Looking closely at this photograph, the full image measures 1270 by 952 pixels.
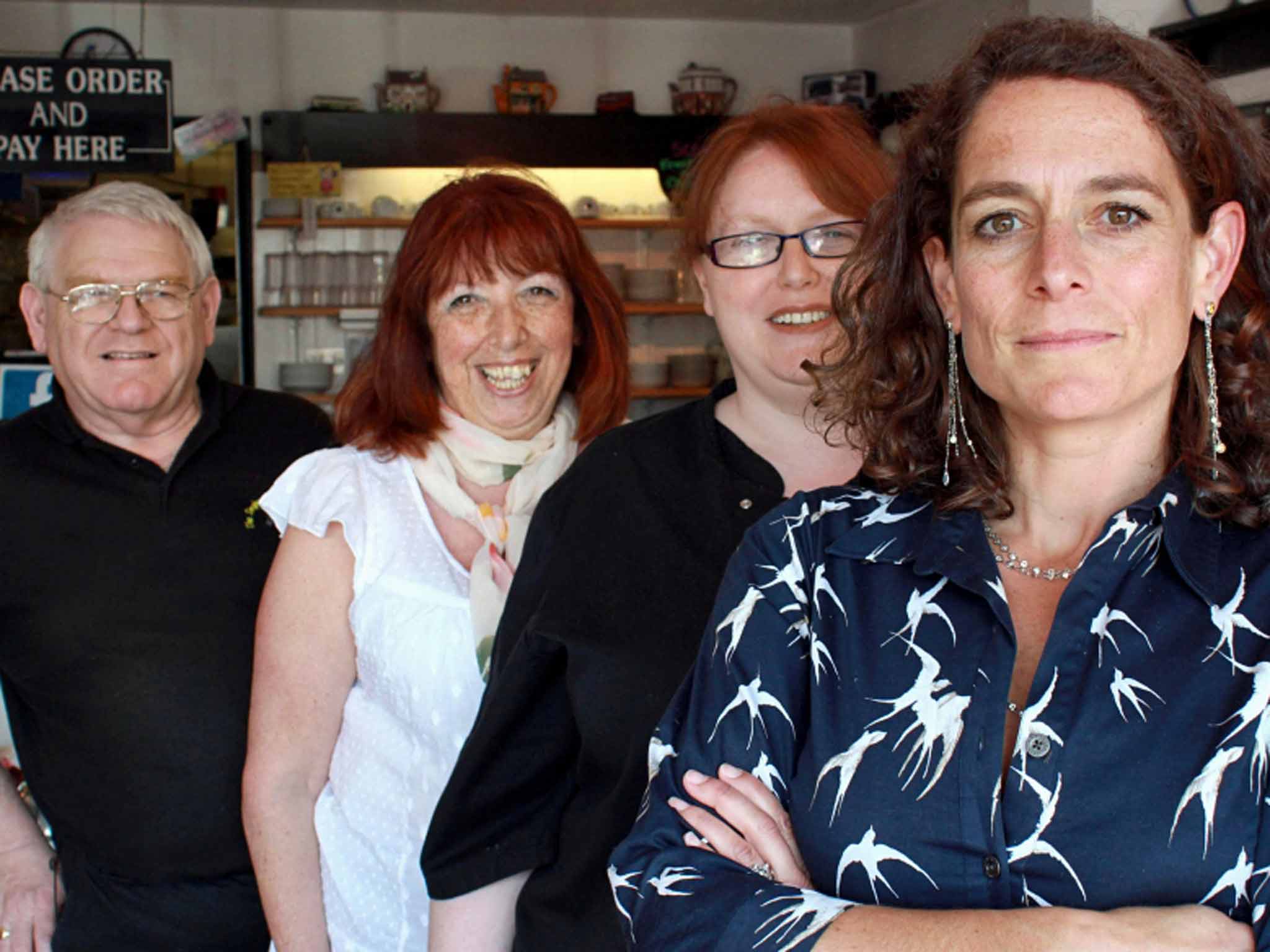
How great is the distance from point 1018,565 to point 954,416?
0.63 feet

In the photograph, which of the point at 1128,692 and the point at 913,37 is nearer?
the point at 1128,692

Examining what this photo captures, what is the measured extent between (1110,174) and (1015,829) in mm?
637

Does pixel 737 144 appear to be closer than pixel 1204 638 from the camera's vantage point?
No

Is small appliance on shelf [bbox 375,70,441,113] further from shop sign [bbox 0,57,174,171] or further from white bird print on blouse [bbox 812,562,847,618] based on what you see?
white bird print on blouse [bbox 812,562,847,618]

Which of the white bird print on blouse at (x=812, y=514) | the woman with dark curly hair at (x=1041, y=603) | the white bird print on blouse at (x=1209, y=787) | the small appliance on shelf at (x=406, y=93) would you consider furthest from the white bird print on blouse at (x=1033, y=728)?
the small appliance on shelf at (x=406, y=93)

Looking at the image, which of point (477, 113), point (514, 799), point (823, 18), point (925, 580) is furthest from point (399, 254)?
point (823, 18)

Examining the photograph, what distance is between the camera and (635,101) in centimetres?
773

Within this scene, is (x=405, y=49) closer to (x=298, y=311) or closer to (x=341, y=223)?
(x=341, y=223)

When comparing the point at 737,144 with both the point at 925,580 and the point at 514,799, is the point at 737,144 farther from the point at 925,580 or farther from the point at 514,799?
the point at 514,799

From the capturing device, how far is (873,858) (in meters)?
1.26

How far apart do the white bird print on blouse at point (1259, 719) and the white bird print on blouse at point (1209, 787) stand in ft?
0.04

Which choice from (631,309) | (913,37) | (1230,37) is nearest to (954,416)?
(1230,37)

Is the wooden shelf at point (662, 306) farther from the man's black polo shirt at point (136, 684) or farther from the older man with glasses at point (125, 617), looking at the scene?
the man's black polo shirt at point (136, 684)

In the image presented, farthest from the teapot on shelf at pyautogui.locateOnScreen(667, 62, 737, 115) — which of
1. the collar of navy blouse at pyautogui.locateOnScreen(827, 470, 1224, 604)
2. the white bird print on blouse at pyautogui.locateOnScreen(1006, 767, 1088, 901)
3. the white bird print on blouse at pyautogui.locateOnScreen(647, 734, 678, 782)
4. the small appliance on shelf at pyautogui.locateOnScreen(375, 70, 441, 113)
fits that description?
the white bird print on blouse at pyautogui.locateOnScreen(1006, 767, 1088, 901)
